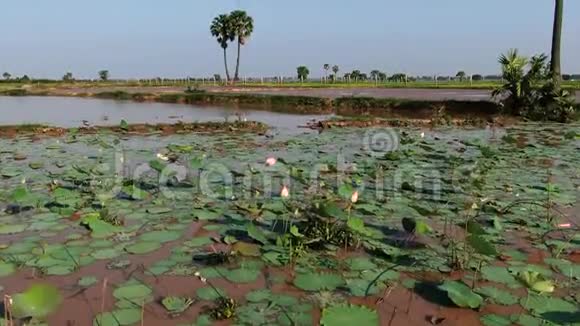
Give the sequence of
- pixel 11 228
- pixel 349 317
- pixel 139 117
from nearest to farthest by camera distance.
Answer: pixel 349 317, pixel 11 228, pixel 139 117

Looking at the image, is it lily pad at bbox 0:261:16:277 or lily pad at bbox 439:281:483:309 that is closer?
lily pad at bbox 439:281:483:309

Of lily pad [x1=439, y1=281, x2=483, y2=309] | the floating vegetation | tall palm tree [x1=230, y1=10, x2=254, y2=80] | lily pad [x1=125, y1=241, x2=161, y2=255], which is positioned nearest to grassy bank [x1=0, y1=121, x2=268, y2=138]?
the floating vegetation

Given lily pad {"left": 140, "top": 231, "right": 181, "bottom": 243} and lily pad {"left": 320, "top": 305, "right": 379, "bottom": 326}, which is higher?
lily pad {"left": 320, "top": 305, "right": 379, "bottom": 326}

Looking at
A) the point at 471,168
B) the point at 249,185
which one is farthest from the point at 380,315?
the point at 471,168

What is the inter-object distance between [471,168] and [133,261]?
4117 mm

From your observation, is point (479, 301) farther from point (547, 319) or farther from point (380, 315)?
point (380, 315)

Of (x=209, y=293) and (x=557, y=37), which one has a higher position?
(x=557, y=37)

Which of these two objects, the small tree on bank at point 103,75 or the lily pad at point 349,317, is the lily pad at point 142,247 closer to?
the lily pad at point 349,317

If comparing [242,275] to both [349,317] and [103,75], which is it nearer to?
[349,317]

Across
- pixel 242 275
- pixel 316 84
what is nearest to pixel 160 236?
pixel 242 275

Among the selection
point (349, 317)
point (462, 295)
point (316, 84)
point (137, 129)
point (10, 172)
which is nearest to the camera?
point (349, 317)

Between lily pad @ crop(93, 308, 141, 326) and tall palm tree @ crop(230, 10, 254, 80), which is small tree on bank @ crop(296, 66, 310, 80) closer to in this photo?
tall palm tree @ crop(230, 10, 254, 80)

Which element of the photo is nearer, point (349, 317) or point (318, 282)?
point (349, 317)

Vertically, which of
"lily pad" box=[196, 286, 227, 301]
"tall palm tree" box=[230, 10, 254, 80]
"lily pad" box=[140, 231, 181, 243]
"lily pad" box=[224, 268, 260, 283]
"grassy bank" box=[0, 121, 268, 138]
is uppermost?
"tall palm tree" box=[230, 10, 254, 80]
